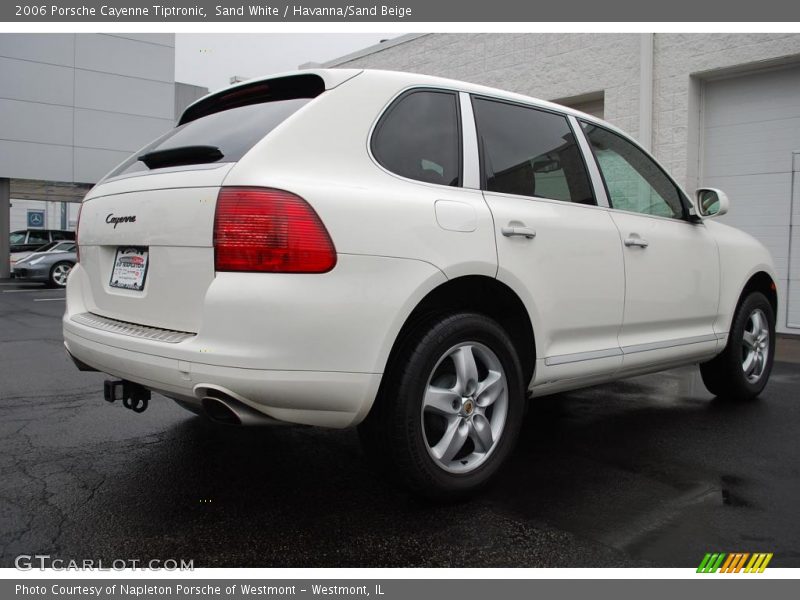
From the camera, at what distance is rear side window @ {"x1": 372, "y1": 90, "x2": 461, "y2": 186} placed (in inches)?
112

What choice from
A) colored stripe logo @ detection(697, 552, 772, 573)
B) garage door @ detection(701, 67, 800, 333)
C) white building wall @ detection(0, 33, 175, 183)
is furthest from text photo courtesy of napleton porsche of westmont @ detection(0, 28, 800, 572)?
white building wall @ detection(0, 33, 175, 183)

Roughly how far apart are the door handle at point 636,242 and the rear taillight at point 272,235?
197 centimetres

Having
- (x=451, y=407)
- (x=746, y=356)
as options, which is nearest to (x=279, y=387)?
(x=451, y=407)

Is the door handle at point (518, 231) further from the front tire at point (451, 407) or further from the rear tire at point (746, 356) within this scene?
the rear tire at point (746, 356)

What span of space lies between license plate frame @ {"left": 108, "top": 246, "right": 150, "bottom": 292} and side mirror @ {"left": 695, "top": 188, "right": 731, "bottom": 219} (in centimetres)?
346

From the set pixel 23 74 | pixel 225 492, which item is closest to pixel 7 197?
pixel 23 74

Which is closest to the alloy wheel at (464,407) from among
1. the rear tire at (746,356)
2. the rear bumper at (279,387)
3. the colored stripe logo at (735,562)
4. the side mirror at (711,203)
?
the rear bumper at (279,387)

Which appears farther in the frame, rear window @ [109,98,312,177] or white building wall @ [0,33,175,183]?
white building wall @ [0,33,175,183]

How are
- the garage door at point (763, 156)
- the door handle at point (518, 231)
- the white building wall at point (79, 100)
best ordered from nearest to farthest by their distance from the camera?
the door handle at point (518, 231) → the garage door at point (763, 156) → the white building wall at point (79, 100)

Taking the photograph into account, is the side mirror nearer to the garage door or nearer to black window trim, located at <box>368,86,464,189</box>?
black window trim, located at <box>368,86,464,189</box>

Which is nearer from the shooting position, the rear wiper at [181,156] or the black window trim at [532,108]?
the rear wiper at [181,156]

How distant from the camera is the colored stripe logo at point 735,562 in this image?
95.1 inches

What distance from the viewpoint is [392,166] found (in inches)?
111

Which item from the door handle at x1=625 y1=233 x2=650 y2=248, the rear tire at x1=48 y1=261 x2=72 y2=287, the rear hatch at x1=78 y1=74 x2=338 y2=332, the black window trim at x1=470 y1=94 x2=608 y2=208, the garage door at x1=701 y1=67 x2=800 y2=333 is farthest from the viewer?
the rear tire at x1=48 y1=261 x2=72 y2=287
